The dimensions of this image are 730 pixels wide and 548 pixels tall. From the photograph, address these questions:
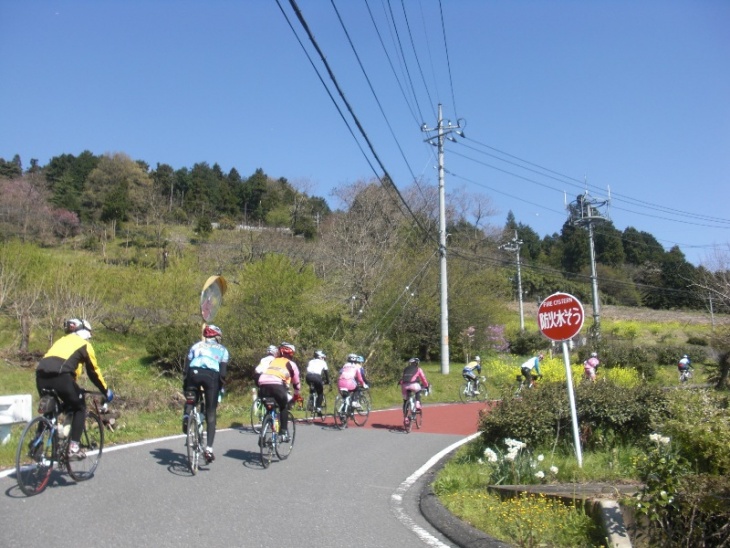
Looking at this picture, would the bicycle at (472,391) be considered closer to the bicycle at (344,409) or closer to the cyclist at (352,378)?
the bicycle at (344,409)

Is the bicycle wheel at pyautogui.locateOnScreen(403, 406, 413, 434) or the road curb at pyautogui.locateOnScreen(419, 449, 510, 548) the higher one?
the bicycle wheel at pyautogui.locateOnScreen(403, 406, 413, 434)

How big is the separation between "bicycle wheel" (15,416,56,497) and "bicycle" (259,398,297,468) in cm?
288

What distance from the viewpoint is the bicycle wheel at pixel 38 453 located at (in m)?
6.48

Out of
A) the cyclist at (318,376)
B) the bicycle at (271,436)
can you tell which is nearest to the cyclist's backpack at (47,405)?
the bicycle at (271,436)

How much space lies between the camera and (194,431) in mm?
7992

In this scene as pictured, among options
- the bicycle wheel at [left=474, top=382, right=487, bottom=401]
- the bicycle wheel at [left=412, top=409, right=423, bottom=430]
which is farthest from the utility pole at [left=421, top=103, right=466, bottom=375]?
the bicycle wheel at [left=412, top=409, right=423, bottom=430]

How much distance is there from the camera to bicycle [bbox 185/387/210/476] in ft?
25.9

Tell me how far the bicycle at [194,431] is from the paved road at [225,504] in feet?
0.67

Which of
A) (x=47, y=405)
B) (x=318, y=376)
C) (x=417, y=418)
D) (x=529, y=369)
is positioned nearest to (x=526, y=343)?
(x=529, y=369)

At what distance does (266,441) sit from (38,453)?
10.7 feet

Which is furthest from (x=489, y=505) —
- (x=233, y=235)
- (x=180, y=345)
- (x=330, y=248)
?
(x=233, y=235)

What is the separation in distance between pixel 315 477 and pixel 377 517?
2009 millimetres

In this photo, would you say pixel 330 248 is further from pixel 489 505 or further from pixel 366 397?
pixel 489 505

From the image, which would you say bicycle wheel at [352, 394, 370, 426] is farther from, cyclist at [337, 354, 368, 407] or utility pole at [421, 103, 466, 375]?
utility pole at [421, 103, 466, 375]
